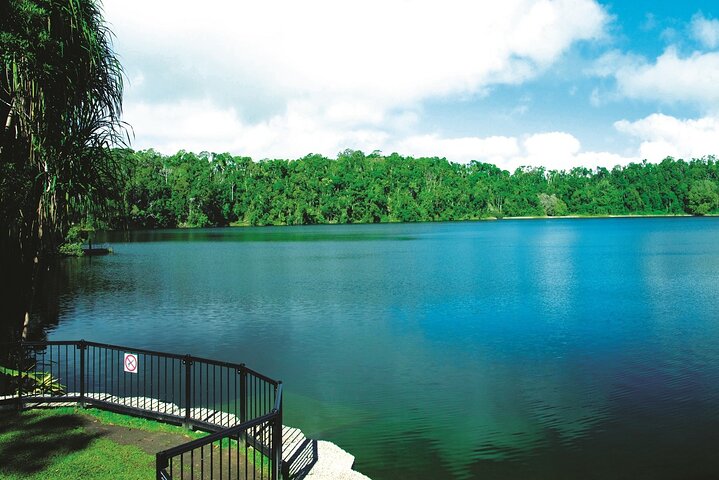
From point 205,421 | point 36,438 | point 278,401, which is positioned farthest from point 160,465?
point 36,438

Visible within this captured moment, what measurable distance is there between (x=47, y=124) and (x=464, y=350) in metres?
15.3

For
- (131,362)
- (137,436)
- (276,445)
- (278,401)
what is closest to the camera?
(278,401)

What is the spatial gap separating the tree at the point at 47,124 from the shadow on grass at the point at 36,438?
4.28 m

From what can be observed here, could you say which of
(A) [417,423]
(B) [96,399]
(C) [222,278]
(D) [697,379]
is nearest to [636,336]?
(D) [697,379]

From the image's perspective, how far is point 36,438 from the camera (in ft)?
29.6

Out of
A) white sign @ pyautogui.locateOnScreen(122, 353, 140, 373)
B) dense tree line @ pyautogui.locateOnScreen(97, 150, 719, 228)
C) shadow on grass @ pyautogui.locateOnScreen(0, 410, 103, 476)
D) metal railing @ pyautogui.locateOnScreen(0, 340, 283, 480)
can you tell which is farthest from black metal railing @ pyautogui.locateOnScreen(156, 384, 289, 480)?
dense tree line @ pyautogui.locateOnScreen(97, 150, 719, 228)

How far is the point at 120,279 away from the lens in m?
41.4

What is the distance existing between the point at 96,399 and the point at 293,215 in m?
161

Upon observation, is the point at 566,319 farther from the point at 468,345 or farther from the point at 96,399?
the point at 96,399

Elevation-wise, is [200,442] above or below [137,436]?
above

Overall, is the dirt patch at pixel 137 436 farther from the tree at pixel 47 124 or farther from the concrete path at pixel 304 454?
the tree at pixel 47 124

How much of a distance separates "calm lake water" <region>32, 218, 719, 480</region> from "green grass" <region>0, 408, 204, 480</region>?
14.8 ft

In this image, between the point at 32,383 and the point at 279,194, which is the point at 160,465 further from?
the point at 279,194

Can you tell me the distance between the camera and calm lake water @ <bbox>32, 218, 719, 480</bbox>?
40.9 ft
